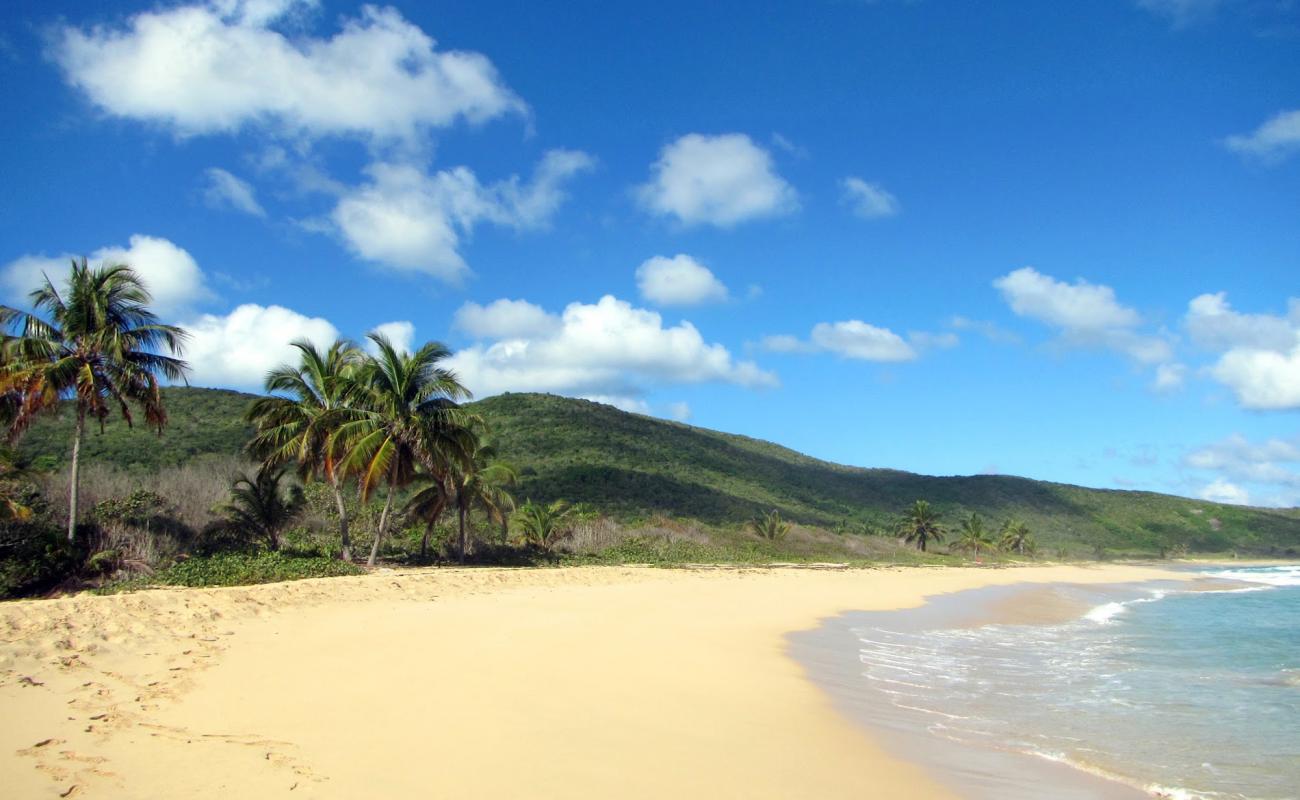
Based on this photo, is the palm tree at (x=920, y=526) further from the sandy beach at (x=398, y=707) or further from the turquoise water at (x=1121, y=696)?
the sandy beach at (x=398, y=707)

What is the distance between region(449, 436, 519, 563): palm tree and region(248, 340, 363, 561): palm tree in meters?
3.55

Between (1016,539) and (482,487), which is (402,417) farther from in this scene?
(1016,539)

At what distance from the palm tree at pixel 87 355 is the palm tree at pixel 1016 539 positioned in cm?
6640

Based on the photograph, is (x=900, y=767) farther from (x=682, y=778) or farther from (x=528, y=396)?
(x=528, y=396)

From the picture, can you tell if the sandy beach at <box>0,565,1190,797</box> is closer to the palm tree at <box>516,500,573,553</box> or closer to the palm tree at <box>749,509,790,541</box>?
the palm tree at <box>516,500,573,553</box>

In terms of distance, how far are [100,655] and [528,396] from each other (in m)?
74.1

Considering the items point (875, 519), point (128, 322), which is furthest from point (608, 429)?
point (128, 322)

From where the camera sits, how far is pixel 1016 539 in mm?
67250

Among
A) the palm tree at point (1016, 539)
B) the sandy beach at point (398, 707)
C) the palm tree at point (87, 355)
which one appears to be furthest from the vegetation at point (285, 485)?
the palm tree at point (1016, 539)

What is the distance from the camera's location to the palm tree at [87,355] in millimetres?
15867

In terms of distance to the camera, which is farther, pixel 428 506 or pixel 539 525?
pixel 539 525

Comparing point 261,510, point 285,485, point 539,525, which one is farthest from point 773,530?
point 261,510

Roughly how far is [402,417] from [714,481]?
175ft

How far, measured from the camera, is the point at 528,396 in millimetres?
81688
